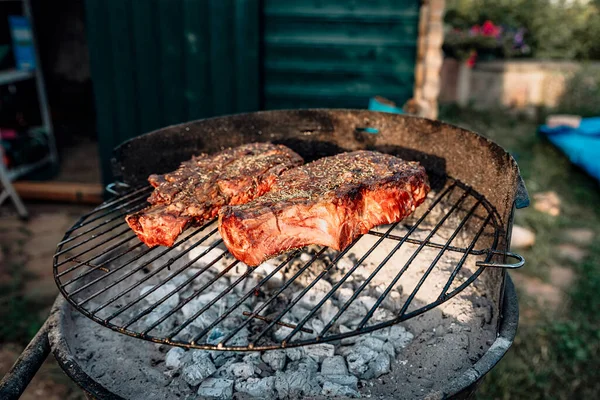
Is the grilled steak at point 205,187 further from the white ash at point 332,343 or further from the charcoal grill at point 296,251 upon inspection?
the white ash at point 332,343

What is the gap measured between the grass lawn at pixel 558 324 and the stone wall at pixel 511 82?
10.7 feet

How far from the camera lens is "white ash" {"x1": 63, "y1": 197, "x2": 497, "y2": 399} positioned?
189 centimetres

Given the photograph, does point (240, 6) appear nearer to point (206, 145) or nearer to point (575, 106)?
point (206, 145)

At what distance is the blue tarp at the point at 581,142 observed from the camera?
632 cm

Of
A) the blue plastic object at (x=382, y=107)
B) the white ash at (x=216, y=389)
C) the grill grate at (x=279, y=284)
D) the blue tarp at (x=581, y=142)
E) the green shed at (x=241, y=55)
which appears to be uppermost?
the green shed at (x=241, y=55)

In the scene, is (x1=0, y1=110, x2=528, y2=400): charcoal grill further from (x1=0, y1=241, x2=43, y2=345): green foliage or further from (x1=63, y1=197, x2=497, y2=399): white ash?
(x1=0, y1=241, x2=43, y2=345): green foliage

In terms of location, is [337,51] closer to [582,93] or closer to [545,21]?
[582,93]

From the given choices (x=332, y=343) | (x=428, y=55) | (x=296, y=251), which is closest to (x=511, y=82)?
(x=428, y=55)

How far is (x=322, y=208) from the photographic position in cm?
205

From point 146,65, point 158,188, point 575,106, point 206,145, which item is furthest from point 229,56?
point 575,106

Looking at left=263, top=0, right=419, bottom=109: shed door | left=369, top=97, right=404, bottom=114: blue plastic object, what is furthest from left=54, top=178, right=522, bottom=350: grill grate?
left=263, top=0, right=419, bottom=109: shed door

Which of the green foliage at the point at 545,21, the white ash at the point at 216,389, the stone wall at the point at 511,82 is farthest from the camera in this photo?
the green foliage at the point at 545,21

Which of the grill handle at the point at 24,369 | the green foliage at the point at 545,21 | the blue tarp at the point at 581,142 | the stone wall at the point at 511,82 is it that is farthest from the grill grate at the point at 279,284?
the green foliage at the point at 545,21

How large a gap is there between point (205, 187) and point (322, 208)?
0.64 meters
